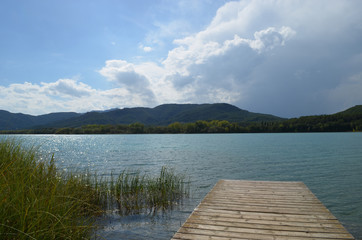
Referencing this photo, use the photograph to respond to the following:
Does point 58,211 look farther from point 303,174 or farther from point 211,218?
point 303,174

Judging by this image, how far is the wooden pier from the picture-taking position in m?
4.43

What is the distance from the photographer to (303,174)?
631 inches

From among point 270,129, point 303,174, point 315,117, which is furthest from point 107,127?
point 303,174

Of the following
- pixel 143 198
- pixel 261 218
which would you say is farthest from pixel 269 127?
pixel 261 218

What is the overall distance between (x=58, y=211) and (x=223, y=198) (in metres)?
4.52

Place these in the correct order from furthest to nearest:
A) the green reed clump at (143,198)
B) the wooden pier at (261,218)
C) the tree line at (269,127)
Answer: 1. the tree line at (269,127)
2. the green reed clump at (143,198)
3. the wooden pier at (261,218)

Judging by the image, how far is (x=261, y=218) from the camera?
17.4 ft

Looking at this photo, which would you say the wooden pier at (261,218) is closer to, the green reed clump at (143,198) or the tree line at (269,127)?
the green reed clump at (143,198)

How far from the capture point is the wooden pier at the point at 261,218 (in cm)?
443

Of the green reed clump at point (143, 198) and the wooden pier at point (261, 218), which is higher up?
the wooden pier at point (261, 218)

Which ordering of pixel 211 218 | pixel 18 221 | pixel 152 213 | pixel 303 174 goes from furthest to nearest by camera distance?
pixel 303 174 < pixel 152 213 < pixel 211 218 < pixel 18 221

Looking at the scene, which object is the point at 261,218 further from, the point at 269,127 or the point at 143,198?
the point at 269,127

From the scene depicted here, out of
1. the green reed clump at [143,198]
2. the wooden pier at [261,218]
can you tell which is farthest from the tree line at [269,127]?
the wooden pier at [261,218]

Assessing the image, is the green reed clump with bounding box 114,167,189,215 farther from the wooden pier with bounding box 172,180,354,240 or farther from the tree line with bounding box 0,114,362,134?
the tree line with bounding box 0,114,362,134
